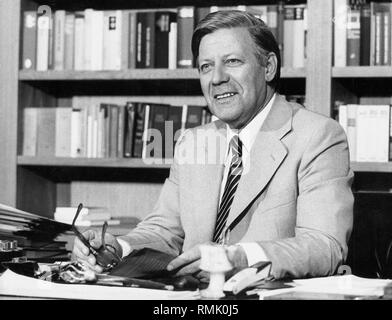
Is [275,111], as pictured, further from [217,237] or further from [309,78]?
[309,78]

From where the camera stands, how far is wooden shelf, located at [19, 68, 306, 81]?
2.60m

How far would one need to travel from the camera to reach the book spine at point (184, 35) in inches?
107

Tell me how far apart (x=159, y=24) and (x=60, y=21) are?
0.45 meters

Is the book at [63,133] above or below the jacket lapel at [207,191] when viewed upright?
above

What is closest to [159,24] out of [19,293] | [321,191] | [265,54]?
[265,54]

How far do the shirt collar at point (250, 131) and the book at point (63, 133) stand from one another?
1096mm

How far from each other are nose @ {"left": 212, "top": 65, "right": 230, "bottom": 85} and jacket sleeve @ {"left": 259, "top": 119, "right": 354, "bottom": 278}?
327 mm

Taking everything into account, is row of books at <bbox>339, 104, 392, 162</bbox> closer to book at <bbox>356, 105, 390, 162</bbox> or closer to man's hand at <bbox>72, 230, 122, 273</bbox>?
book at <bbox>356, 105, 390, 162</bbox>

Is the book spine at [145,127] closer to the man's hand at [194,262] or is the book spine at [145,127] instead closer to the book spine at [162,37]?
the book spine at [162,37]

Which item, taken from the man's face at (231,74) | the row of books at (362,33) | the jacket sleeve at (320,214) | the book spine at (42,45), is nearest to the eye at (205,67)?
the man's face at (231,74)

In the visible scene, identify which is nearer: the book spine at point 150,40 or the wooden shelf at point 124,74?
the wooden shelf at point 124,74


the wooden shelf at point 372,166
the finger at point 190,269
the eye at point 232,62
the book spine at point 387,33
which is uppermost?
the book spine at point 387,33

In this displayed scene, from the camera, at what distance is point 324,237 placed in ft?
5.17

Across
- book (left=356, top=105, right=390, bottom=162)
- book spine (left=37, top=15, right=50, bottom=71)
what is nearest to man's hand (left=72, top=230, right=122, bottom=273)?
book (left=356, top=105, right=390, bottom=162)
